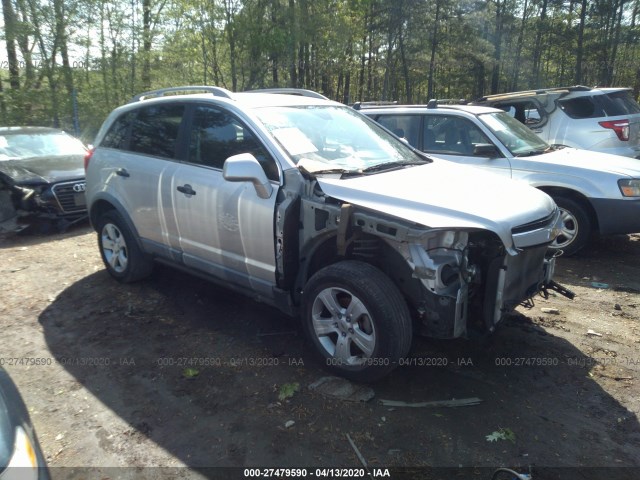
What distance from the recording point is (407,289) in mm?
3111

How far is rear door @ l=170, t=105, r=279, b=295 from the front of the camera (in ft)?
11.8

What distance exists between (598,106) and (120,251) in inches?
312

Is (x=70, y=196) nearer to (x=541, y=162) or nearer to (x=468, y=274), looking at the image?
(x=468, y=274)

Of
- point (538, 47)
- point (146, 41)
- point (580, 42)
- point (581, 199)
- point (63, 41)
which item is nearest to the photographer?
point (581, 199)

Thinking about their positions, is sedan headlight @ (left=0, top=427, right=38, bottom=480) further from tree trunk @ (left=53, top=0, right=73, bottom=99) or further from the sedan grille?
tree trunk @ (left=53, top=0, right=73, bottom=99)

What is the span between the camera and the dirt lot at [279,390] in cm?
267

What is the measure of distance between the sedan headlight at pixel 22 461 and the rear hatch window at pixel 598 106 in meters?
8.94

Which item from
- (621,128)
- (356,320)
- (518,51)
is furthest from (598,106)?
(518,51)

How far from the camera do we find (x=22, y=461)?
1783mm

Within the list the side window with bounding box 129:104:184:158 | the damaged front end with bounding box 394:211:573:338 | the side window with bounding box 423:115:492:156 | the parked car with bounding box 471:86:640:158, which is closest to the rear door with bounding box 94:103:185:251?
the side window with bounding box 129:104:184:158

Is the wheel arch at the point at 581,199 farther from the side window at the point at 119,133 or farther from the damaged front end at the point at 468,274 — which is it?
the side window at the point at 119,133

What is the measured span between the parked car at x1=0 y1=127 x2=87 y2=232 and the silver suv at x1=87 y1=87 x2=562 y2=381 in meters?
3.28

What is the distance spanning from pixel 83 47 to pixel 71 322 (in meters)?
13.6

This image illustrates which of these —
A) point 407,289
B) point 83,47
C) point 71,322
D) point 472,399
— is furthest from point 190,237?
point 83,47
